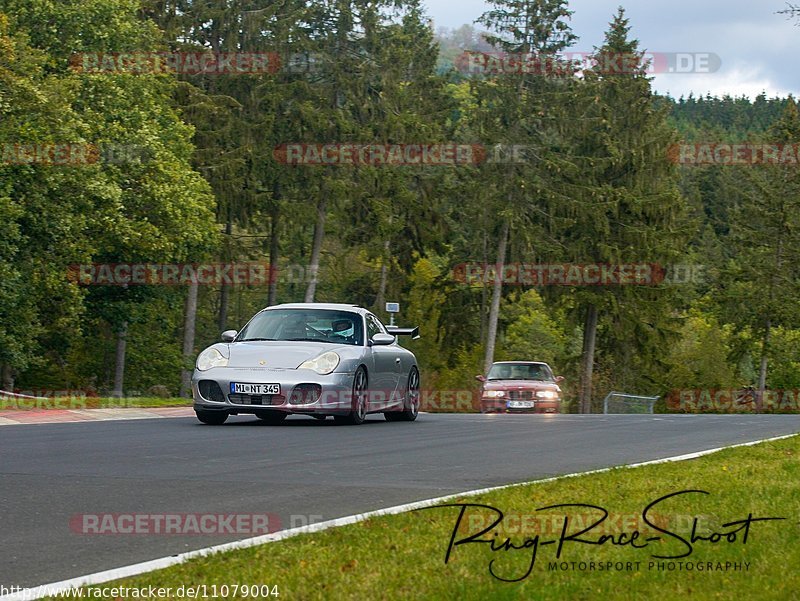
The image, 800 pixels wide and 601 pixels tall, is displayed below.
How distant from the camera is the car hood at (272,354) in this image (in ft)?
55.4

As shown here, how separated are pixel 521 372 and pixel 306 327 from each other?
13.7 metres

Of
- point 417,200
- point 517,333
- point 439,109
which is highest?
point 439,109

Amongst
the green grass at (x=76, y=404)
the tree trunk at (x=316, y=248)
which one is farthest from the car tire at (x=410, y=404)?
the tree trunk at (x=316, y=248)

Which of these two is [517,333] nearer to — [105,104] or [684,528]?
[105,104]

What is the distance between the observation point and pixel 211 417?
56.9ft

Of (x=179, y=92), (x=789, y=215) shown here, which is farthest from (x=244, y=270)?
(x=789, y=215)

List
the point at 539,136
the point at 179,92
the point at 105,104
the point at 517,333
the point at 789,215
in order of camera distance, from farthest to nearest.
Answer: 1. the point at 517,333
2. the point at 789,215
3. the point at 539,136
4. the point at 179,92
5. the point at 105,104

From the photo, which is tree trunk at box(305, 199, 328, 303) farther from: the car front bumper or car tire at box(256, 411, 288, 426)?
car tire at box(256, 411, 288, 426)

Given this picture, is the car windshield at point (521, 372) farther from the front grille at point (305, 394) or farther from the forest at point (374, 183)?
the front grille at point (305, 394)

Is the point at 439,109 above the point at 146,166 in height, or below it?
above

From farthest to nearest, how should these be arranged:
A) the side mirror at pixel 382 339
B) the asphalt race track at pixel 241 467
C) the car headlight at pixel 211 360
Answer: the side mirror at pixel 382 339
the car headlight at pixel 211 360
the asphalt race track at pixel 241 467

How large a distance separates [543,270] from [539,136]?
5586 millimetres

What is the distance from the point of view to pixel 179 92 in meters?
49.4

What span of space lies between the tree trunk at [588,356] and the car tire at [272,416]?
128 feet
